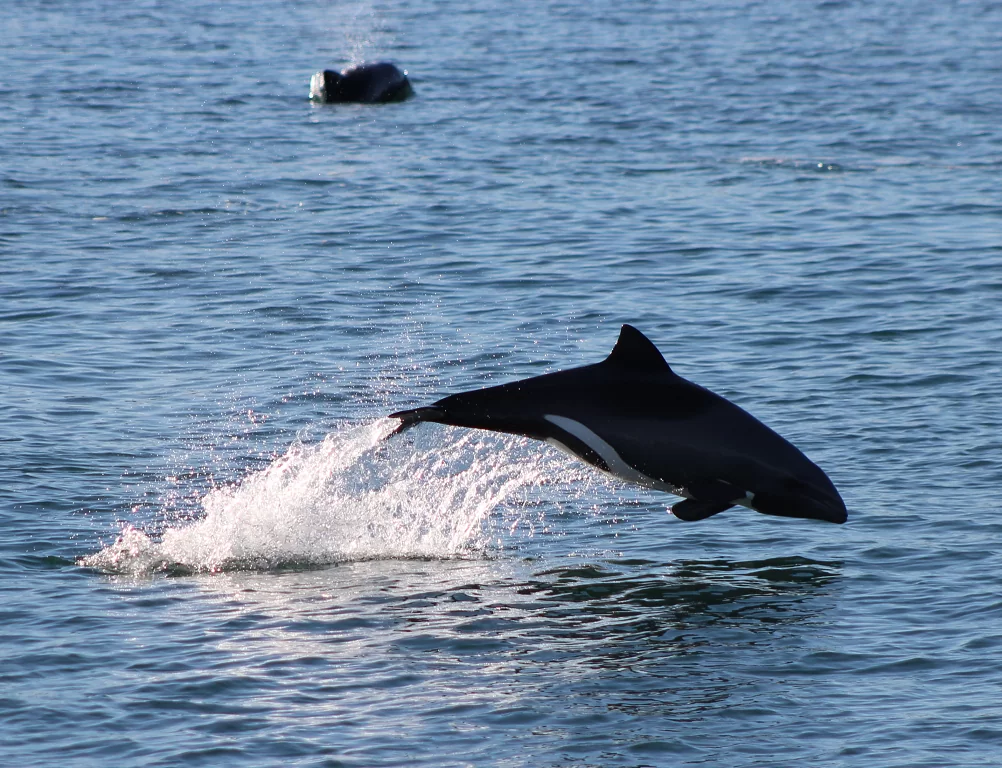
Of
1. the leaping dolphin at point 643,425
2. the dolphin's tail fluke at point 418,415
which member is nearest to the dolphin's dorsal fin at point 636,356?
the leaping dolphin at point 643,425

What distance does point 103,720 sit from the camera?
11453 mm

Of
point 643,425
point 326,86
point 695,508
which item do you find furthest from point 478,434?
point 326,86

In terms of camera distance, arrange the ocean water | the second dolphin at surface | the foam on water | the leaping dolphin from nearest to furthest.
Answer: the ocean water
the leaping dolphin
the foam on water
the second dolphin at surface

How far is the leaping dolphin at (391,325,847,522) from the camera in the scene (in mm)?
14000

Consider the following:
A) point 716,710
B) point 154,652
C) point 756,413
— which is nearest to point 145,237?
point 756,413

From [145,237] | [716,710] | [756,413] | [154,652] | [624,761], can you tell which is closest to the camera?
[624,761]

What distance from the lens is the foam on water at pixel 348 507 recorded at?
1502 cm

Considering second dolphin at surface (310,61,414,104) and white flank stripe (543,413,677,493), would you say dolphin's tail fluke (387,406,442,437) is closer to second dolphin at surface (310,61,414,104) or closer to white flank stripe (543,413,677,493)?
white flank stripe (543,413,677,493)

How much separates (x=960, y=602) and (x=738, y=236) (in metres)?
15.2

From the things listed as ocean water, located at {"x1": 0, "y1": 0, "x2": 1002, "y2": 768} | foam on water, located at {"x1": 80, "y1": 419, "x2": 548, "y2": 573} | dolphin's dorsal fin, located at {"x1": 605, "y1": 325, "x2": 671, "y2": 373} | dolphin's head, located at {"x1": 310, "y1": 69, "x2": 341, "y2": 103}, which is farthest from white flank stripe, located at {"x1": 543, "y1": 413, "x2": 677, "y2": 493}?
dolphin's head, located at {"x1": 310, "y1": 69, "x2": 341, "y2": 103}

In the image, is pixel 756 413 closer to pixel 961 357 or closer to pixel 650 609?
pixel 961 357

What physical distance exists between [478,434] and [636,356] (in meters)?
4.21

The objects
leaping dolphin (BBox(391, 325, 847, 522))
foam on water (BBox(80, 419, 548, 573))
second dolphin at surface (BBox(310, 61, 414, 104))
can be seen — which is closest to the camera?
leaping dolphin (BBox(391, 325, 847, 522))

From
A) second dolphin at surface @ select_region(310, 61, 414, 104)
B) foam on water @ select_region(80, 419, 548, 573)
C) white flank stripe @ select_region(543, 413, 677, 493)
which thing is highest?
second dolphin at surface @ select_region(310, 61, 414, 104)
